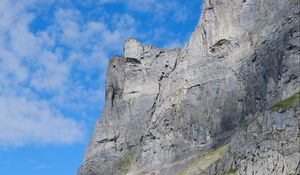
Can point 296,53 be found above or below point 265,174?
above

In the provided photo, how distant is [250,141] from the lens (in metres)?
170

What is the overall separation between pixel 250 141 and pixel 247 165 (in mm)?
8541

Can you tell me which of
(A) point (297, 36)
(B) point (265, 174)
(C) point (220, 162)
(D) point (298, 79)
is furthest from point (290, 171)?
(A) point (297, 36)

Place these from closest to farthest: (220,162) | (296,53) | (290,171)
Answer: (290,171)
(220,162)
(296,53)

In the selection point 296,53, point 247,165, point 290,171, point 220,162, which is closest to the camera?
point 290,171

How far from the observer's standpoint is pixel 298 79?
623 feet

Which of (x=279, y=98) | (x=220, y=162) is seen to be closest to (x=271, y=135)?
(x=220, y=162)

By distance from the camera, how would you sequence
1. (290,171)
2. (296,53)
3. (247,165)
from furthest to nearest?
(296,53) → (247,165) → (290,171)

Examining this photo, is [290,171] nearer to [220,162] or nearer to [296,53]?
[220,162]

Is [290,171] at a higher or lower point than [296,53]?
lower

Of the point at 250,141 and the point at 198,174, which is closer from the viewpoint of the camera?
the point at 250,141

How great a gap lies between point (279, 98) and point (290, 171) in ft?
165

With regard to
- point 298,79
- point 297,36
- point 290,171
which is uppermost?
point 297,36

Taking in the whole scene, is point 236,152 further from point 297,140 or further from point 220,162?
point 297,140
